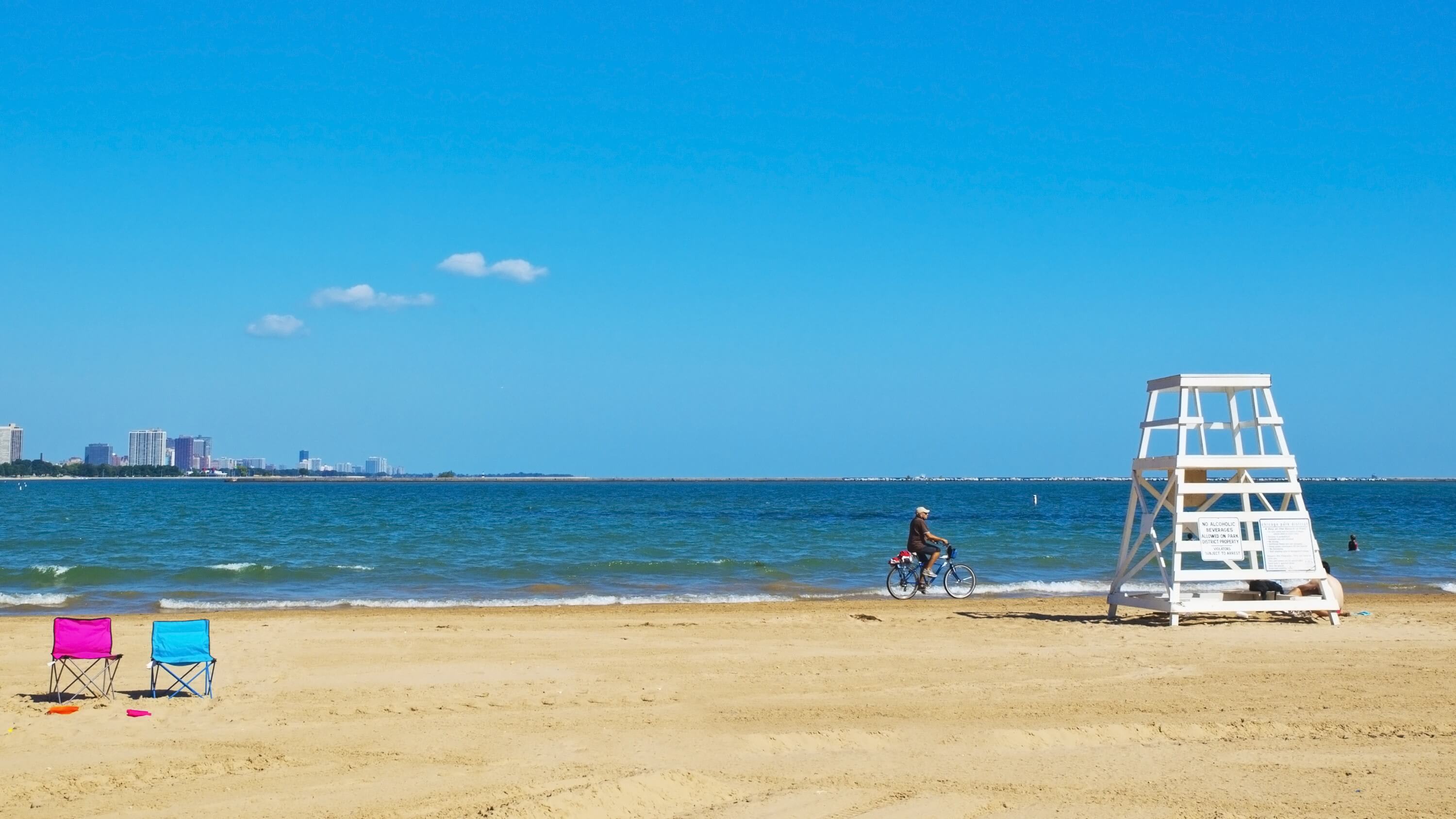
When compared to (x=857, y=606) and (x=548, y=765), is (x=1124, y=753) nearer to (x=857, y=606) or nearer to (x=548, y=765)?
(x=548, y=765)

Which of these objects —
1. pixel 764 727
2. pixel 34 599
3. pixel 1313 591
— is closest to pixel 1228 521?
pixel 1313 591

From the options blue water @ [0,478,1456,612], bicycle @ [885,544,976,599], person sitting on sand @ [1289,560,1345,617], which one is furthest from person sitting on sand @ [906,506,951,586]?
person sitting on sand @ [1289,560,1345,617]

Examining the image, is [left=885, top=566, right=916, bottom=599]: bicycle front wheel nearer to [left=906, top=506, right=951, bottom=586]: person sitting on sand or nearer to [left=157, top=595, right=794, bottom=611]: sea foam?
[left=906, top=506, right=951, bottom=586]: person sitting on sand

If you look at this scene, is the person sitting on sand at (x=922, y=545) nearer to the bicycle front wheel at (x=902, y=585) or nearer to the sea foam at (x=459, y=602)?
the bicycle front wheel at (x=902, y=585)

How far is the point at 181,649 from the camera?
9.93 m

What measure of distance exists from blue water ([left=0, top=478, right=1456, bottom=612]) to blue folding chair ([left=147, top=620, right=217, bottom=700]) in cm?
1032

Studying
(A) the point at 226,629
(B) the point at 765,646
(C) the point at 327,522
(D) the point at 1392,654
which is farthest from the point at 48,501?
(D) the point at 1392,654

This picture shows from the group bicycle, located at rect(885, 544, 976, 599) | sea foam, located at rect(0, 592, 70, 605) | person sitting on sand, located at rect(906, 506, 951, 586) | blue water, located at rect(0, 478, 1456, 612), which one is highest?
person sitting on sand, located at rect(906, 506, 951, 586)

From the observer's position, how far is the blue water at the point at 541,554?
22359 millimetres

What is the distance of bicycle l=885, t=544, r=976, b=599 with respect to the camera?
1981cm

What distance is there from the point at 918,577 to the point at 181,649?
12.7 meters

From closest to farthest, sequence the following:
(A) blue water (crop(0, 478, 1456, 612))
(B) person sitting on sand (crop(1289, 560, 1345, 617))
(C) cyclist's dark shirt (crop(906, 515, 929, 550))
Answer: (B) person sitting on sand (crop(1289, 560, 1345, 617)) → (C) cyclist's dark shirt (crop(906, 515, 929, 550)) → (A) blue water (crop(0, 478, 1456, 612))

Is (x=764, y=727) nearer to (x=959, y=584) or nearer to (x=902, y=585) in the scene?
(x=902, y=585)

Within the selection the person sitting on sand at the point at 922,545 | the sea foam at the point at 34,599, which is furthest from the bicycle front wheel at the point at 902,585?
the sea foam at the point at 34,599
